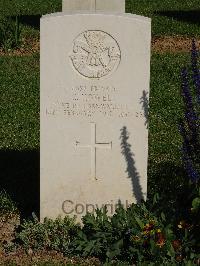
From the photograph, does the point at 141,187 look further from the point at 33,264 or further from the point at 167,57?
the point at 167,57

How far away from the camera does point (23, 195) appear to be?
20.4 feet

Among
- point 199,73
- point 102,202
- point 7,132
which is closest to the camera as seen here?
point 199,73

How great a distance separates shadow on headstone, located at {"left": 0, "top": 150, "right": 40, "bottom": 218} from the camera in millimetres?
6017

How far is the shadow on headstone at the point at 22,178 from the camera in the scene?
19.7 feet

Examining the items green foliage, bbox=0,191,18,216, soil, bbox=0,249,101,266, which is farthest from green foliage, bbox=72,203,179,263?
green foliage, bbox=0,191,18,216

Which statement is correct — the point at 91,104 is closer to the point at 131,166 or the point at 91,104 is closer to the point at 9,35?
the point at 131,166

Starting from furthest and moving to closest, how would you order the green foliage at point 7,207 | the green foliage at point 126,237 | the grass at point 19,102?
the grass at point 19,102, the green foliage at point 7,207, the green foliage at point 126,237

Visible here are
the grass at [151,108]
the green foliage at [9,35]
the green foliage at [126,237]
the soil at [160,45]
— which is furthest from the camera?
the soil at [160,45]

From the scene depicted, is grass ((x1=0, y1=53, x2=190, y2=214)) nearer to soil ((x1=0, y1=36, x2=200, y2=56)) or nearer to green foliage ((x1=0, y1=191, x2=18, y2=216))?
soil ((x1=0, y1=36, x2=200, y2=56))

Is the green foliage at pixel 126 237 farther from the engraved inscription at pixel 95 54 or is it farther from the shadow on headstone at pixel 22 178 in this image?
the engraved inscription at pixel 95 54

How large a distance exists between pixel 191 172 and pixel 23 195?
1.96 meters

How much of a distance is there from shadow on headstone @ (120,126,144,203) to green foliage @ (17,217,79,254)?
1.76 ft

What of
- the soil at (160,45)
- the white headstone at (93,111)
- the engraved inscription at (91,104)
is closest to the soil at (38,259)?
the white headstone at (93,111)

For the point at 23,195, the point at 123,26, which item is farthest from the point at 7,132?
the point at 123,26
